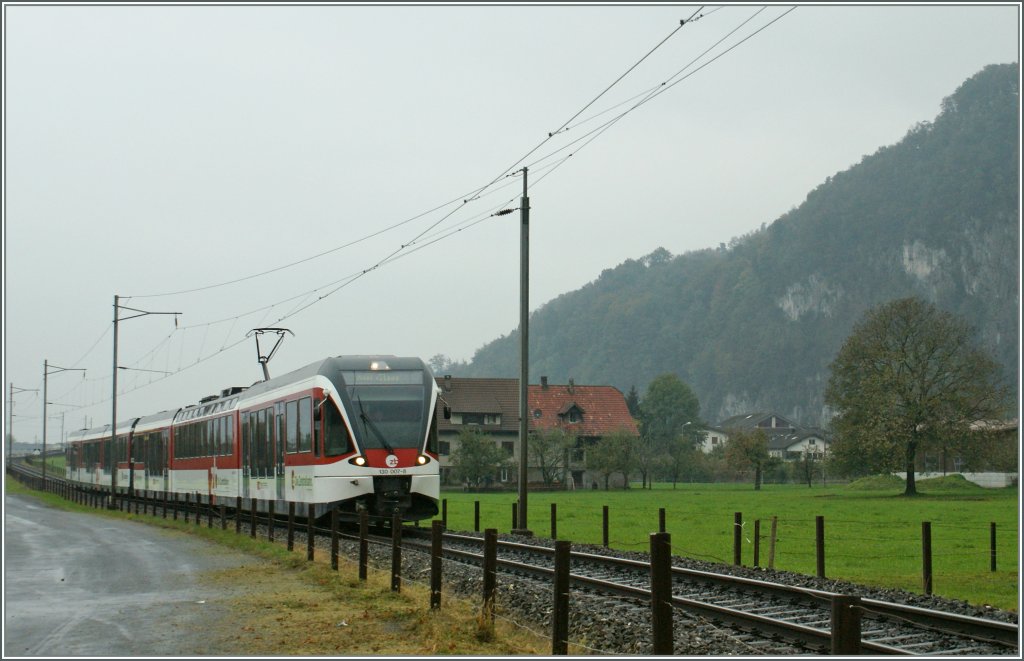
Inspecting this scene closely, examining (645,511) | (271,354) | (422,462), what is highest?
(271,354)

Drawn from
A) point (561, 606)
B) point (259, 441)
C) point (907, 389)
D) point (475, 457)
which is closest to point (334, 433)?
point (259, 441)

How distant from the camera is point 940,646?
10.9m

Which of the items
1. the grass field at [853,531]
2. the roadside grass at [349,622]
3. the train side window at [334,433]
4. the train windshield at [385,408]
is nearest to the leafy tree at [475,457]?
the grass field at [853,531]

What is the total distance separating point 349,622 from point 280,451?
596 inches

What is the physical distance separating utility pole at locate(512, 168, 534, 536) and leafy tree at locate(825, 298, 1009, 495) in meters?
42.9

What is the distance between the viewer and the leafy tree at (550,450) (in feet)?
Result: 294

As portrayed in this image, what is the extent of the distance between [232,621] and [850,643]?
7.81 m

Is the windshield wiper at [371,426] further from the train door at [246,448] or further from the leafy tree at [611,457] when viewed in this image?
the leafy tree at [611,457]

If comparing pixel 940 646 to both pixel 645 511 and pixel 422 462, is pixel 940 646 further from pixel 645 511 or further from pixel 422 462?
→ pixel 645 511

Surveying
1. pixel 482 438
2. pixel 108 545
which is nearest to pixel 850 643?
pixel 108 545

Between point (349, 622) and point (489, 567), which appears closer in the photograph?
point (489, 567)

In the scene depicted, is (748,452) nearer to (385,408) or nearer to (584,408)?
(584,408)

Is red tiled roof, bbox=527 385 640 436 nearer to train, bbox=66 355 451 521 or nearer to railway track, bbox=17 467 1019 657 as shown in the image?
train, bbox=66 355 451 521

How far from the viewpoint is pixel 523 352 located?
27.3 m
